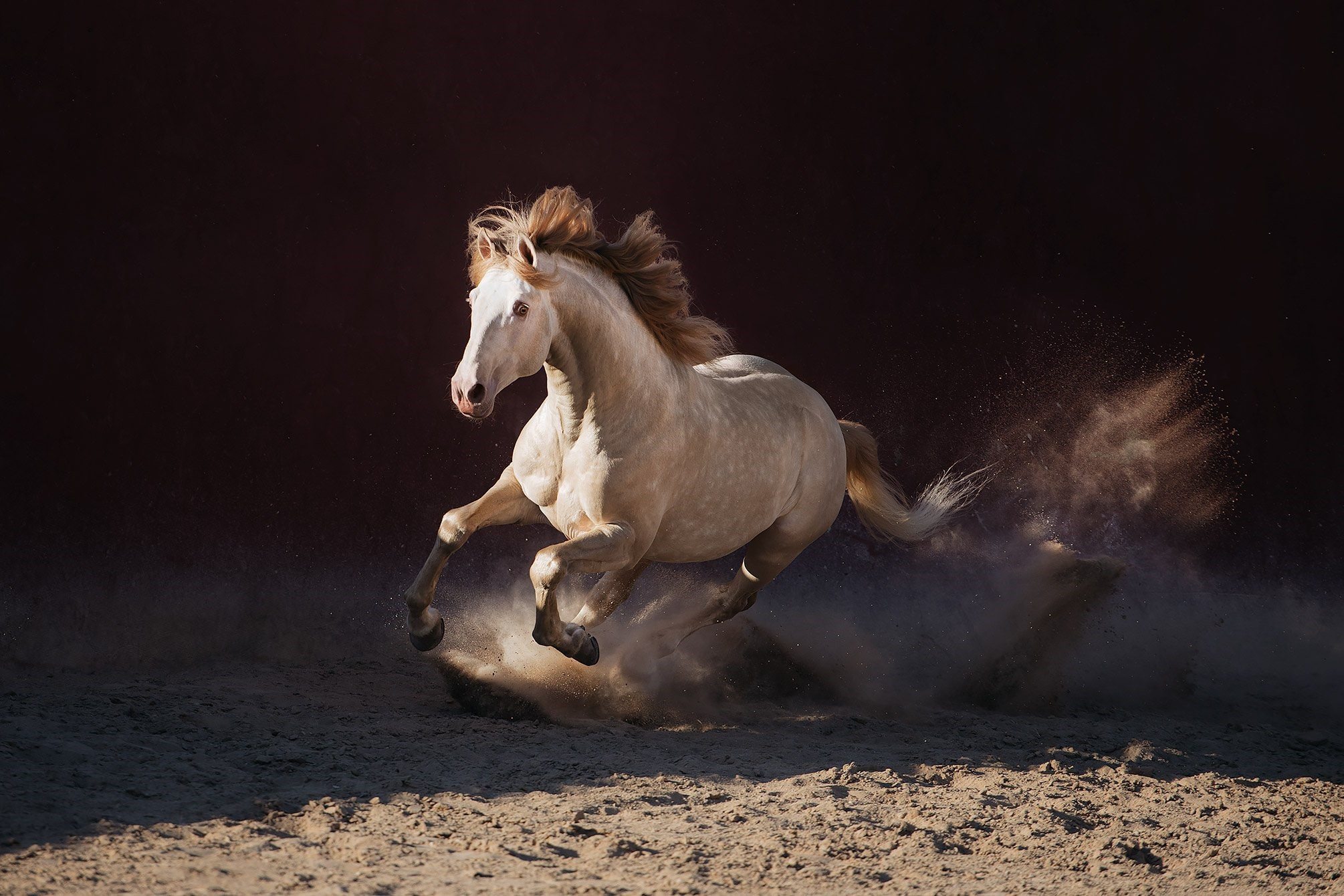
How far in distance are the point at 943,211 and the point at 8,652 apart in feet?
15.9

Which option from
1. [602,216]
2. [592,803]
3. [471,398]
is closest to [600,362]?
[471,398]

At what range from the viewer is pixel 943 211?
6.25m

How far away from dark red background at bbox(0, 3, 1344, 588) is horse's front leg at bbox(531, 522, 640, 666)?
2257mm

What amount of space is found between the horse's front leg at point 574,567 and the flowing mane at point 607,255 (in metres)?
0.66

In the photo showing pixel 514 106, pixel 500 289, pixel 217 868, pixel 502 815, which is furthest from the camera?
pixel 514 106

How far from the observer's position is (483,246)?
3.43m

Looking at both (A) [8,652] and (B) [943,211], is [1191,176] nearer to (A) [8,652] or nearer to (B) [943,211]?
(B) [943,211]

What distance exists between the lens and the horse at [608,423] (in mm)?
3266

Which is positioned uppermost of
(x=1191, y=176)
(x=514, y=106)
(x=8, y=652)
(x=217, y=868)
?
(x=1191, y=176)

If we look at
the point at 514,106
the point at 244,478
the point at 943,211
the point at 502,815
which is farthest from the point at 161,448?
the point at 943,211

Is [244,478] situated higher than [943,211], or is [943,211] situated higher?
[943,211]

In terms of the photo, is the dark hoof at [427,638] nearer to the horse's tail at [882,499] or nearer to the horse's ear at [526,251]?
the horse's ear at [526,251]

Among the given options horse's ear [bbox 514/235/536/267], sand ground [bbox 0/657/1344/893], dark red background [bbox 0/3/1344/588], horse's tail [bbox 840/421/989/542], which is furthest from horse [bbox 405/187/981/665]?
dark red background [bbox 0/3/1344/588]

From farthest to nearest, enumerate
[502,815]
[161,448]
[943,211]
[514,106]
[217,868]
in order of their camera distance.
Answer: [943,211]
[514,106]
[161,448]
[502,815]
[217,868]
